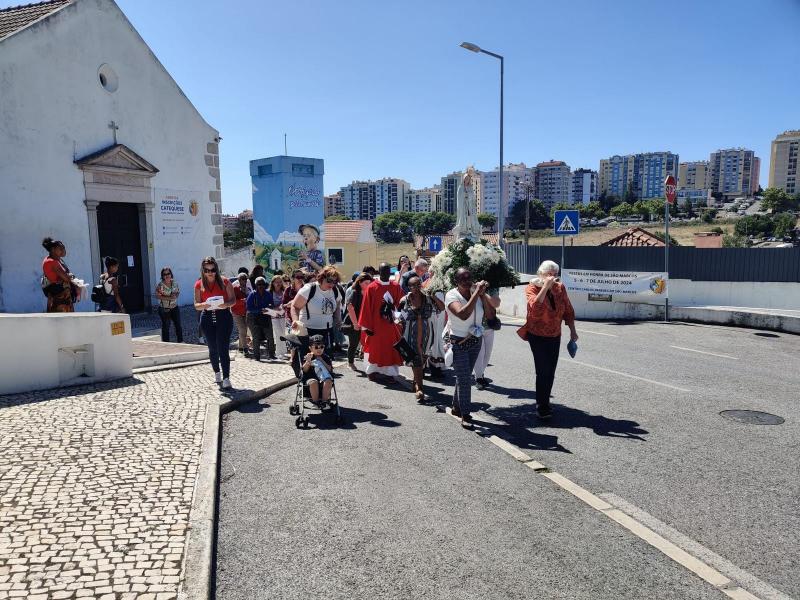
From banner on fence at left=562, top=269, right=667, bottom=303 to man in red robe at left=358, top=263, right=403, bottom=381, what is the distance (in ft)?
34.3

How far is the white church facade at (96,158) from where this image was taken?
12109 mm

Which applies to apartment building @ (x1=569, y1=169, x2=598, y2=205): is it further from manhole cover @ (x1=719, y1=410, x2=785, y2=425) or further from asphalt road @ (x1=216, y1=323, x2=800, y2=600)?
asphalt road @ (x1=216, y1=323, x2=800, y2=600)

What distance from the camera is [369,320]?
8578 millimetres

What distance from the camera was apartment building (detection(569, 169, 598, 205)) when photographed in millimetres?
185250

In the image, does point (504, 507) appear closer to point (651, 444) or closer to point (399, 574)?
point (399, 574)

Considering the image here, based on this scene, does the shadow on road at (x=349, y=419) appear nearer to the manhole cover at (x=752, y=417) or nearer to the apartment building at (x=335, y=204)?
the manhole cover at (x=752, y=417)

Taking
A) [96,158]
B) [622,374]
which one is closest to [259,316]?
[622,374]

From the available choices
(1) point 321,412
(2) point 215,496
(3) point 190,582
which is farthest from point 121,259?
(3) point 190,582

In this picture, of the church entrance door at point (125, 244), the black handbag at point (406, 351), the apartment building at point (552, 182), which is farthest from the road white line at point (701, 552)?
the apartment building at point (552, 182)

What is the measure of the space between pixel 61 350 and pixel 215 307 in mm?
2184

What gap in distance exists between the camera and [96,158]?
44.5 ft

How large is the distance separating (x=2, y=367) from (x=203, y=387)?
7.89 feet

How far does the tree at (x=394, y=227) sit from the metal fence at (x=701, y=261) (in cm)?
10413

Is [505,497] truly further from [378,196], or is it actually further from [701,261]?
[378,196]
